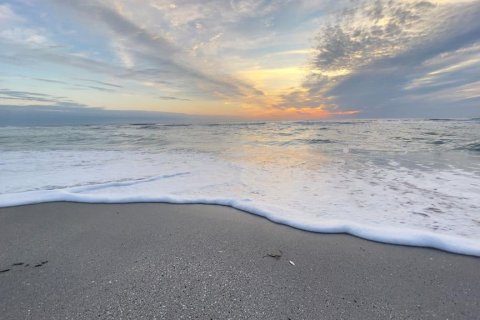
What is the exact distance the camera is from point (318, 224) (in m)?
2.96

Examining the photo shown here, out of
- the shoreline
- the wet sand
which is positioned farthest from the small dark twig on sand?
the shoreline

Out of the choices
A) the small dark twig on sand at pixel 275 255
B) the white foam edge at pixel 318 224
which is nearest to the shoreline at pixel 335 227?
the white foam edge at pixel 318 224

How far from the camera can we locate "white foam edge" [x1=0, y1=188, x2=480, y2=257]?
98.4 inches

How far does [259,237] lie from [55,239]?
6.99ft

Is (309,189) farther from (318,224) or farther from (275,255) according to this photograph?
(275,255)

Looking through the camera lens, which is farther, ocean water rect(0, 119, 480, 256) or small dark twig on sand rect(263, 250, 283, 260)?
ocean water rect(0, 119, 480, 256)

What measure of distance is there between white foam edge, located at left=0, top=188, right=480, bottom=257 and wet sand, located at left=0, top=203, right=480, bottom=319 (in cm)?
11

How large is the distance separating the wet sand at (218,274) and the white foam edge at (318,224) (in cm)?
11

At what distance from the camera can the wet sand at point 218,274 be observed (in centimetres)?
166

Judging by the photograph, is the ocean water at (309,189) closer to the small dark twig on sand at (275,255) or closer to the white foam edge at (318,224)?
the white foam edge at (318,224)

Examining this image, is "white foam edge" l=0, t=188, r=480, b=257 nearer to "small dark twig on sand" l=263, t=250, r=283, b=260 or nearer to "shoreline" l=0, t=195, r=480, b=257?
"shoreline" l=0, t=195, r=480, b=257

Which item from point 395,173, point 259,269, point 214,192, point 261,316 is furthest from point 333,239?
point 395,173

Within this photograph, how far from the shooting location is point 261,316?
1.59 metres

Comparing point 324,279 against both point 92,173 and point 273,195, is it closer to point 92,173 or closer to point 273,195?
point 273,195
